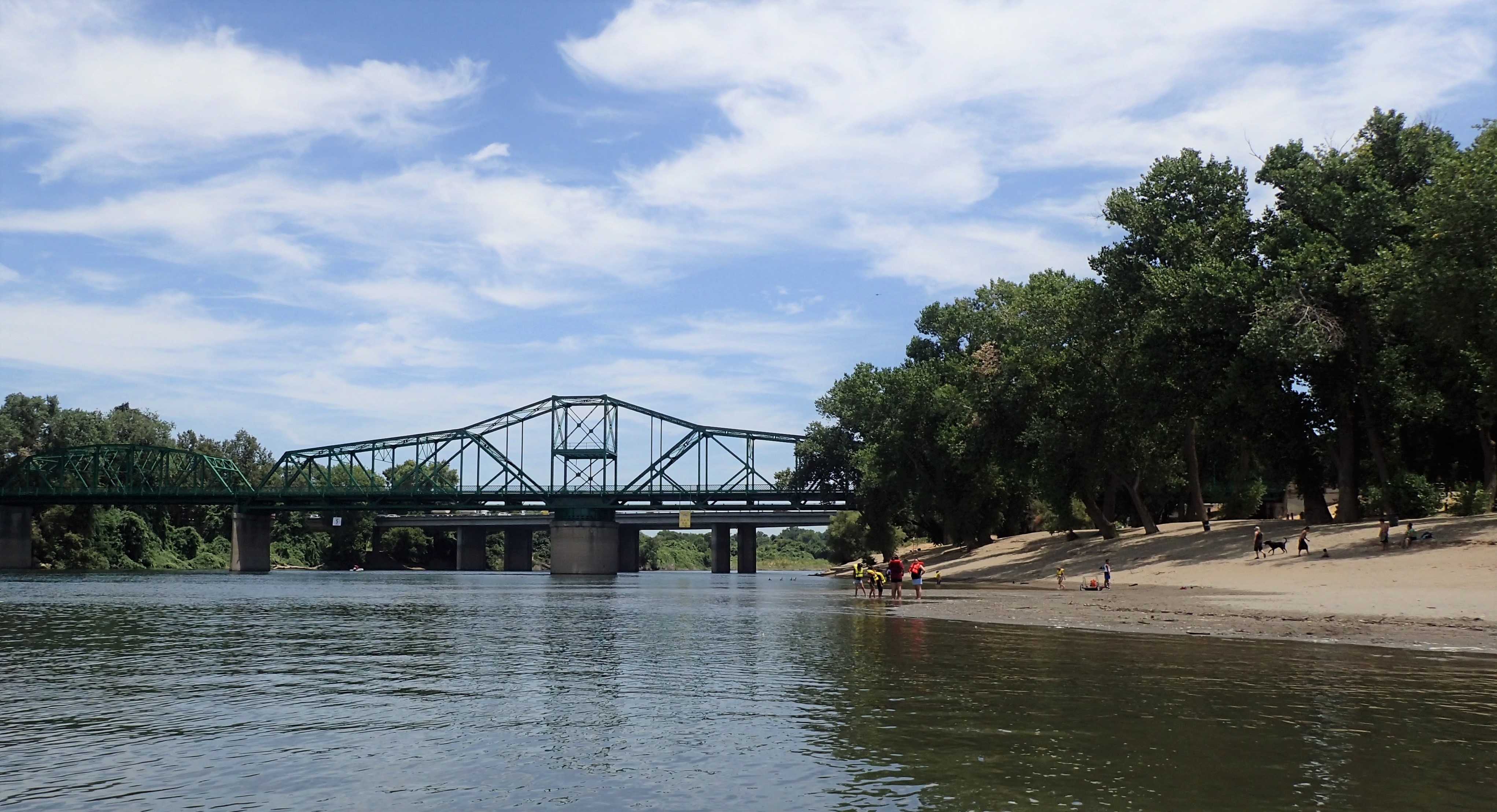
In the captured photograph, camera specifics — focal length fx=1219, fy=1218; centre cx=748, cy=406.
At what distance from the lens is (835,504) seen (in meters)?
154

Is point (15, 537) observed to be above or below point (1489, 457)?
below

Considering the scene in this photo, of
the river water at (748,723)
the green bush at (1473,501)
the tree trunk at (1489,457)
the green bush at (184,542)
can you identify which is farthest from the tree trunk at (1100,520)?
the green bush at (184,542)

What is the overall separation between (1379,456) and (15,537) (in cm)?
15722

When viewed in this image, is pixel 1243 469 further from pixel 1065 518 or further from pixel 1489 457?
pixel 1489 457

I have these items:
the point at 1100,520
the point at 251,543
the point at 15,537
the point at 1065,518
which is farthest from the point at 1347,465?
the point at 15,537

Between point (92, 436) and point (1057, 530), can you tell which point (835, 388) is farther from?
point (92, 436)

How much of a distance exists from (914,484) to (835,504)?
54.0 metres

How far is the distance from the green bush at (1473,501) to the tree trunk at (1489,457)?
1.21m

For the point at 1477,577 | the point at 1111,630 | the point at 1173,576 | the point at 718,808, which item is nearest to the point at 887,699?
the point at 718,808

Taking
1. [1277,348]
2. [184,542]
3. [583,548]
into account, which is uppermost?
[1277,348]

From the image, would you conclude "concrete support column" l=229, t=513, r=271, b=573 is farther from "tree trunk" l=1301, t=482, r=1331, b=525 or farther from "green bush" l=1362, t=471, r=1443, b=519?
"green bush" l=1362, t=471, r=1443, b=519

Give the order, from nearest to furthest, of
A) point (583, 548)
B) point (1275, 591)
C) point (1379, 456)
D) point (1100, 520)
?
point (1275, 591), point (1379, 456), point (1100, 520), point (583, 548)

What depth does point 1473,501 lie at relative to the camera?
186 ft

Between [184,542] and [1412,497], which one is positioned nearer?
[1412,497]
